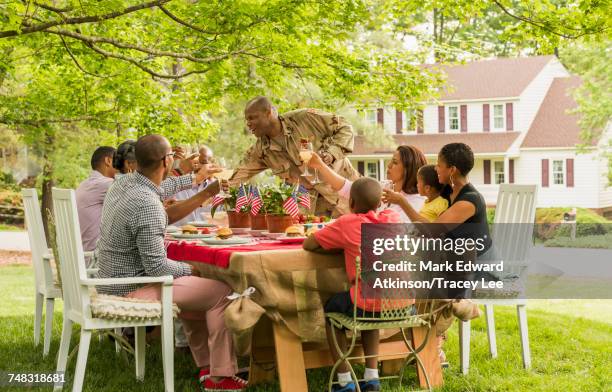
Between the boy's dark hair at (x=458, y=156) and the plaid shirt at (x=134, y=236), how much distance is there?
6.01 ft

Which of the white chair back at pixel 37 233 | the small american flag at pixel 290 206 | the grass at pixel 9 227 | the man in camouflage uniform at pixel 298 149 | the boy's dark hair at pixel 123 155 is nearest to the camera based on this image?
the small american flag at pixel 290 206

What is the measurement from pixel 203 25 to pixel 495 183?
958 inches

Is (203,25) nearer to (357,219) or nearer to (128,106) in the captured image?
(128,106)

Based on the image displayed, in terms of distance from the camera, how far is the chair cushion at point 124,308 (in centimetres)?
456

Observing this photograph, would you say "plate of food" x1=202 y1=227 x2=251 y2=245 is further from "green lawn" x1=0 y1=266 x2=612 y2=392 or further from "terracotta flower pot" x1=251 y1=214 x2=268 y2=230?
"green lawn" x1=0 y1=266 x2=612 y2=392

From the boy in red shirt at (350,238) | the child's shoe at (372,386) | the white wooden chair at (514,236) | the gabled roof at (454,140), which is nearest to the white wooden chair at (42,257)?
the boy in red shirt at (350,238)

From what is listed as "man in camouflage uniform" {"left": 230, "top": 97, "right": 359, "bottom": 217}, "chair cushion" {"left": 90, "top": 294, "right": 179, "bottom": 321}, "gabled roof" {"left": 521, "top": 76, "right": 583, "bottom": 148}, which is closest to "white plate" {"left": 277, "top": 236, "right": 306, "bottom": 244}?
"chair cushion" {"left": 90, "top": 294, "right": 179, "bottom": 321}

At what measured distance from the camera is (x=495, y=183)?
31.3 metres

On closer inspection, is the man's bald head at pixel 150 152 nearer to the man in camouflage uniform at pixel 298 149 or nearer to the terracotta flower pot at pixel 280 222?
the terracotta flower pot at pixel 280 222

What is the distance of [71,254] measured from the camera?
4750 millimetres

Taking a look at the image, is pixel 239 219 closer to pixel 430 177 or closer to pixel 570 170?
pixel 430 177

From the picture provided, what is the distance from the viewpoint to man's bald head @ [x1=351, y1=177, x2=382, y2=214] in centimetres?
448

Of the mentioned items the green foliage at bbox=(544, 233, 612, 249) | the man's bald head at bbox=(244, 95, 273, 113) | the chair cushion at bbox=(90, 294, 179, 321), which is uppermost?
the man's bald head at bbox=(244, 95, 273, 113)

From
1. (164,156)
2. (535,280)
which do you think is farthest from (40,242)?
(535,280)
